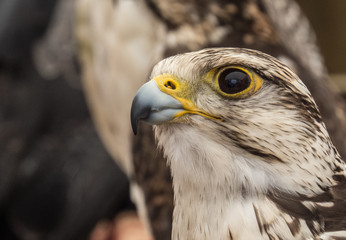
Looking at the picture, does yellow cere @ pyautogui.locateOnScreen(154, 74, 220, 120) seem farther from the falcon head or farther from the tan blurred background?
the tan blurred background

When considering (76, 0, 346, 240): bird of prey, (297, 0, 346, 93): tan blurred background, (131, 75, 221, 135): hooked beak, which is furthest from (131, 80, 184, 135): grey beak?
(297, 0, 346, 93): tan blurred background

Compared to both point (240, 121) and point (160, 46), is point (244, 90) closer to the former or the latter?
point (240, 121)

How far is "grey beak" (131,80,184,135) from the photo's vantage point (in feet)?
3.51

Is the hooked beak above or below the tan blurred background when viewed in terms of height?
above

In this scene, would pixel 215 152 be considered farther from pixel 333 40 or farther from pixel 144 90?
pixel 333 40

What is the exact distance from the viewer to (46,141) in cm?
367

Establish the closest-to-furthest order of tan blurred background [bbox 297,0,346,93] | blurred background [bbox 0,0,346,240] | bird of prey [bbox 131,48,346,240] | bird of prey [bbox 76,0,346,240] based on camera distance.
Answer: bird of prey [bbox 131,48,346,240] → bird of prey [bbox 76,0,346,240] → blurred background [bbox 0,0,346,240] → tan blurred background [bbox 297,0,346,93]

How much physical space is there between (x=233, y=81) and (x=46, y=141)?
2734 mm

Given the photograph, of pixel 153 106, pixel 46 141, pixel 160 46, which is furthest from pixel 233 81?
pixel 46 141

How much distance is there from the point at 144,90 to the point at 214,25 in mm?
1079

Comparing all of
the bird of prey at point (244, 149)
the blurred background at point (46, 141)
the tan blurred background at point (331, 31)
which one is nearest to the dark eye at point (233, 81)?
the bird of prey at point (244, 149)

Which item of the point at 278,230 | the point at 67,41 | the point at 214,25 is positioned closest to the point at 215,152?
the point at 278,230

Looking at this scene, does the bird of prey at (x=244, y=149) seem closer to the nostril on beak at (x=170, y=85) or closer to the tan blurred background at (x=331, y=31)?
the nostril on beak at (x=170, y=85)

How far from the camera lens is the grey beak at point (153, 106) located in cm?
107
